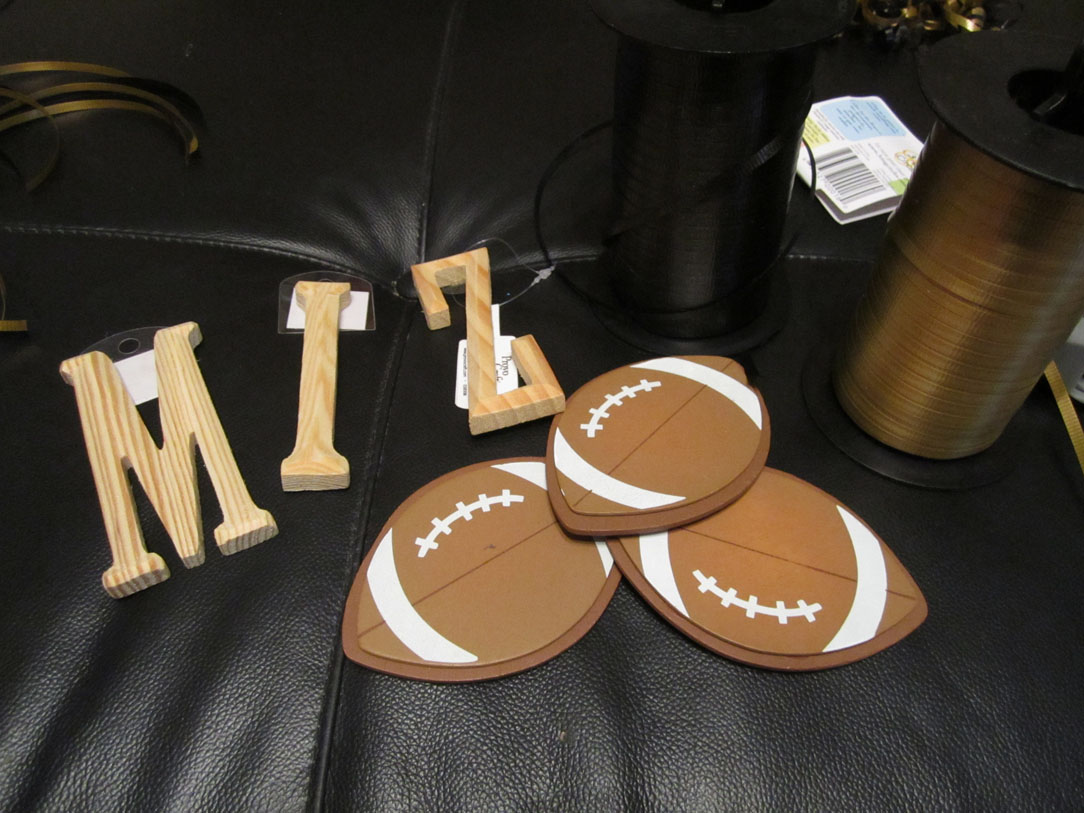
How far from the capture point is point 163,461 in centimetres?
55

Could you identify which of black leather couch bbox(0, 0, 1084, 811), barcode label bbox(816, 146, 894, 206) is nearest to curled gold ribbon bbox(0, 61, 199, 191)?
black leather couch bbox(0, 0, 1084, 811)

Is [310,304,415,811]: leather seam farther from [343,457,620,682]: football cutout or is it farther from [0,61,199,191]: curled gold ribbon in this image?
[0,61,199,191]: curled gold ribbon

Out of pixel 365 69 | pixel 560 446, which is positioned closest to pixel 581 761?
pixel 560 446

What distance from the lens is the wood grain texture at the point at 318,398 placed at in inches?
21.1

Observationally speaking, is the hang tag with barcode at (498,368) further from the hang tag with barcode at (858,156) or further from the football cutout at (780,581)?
the hang tag with barcode at (858,156)

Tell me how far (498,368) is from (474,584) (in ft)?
0.62

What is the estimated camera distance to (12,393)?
0.59 m

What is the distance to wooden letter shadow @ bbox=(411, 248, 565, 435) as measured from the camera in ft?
1.84

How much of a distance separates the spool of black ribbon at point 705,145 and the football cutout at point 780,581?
17cm

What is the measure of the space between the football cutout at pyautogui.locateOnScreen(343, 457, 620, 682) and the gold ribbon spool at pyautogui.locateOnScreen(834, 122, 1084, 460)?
9.0 inches

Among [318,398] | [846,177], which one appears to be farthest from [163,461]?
[846,177]

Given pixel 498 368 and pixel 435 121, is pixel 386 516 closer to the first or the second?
pixel 498 368

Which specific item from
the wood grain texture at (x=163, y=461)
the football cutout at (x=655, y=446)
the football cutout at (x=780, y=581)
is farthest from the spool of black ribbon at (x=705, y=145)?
the wood grain texture at (x=163, y=461)

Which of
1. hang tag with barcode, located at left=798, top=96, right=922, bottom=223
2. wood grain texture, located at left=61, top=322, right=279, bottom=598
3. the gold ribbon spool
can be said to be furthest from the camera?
hang tag with barcode, located at left=798, top=96, right=922, bottom=223
